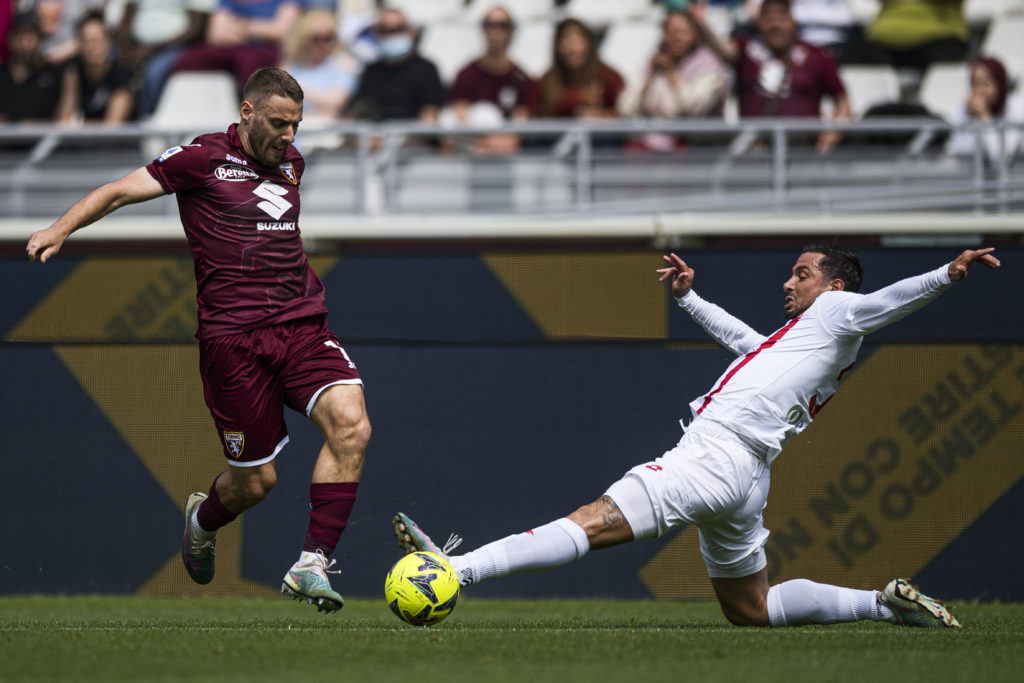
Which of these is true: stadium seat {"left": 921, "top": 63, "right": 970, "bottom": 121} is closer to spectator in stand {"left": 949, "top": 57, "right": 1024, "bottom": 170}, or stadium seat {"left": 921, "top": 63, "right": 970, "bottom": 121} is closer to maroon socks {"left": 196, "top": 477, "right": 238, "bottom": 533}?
spectator in stand {"left": 949, "top": 57, "right": 1024, "bottom": 170}

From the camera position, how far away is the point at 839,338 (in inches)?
219

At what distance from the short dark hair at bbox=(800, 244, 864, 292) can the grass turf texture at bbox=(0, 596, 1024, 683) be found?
59.4 inches

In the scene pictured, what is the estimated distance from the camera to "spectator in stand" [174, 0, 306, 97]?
11.8 m

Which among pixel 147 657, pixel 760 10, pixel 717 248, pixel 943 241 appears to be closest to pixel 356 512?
pixel 717 248

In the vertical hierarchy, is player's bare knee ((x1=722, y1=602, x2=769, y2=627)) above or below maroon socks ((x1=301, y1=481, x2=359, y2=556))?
below

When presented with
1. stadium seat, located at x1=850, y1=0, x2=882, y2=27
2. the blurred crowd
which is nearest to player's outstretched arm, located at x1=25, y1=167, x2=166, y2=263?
the blurred crowd

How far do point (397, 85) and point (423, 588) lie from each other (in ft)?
22.3

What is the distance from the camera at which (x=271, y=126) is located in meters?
5.80

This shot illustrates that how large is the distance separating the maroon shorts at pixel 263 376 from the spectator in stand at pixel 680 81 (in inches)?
213

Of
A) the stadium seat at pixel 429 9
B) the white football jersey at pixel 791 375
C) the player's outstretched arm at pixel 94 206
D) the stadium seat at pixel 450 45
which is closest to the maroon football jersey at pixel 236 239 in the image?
the player's outstretched arm at pixel 94 206

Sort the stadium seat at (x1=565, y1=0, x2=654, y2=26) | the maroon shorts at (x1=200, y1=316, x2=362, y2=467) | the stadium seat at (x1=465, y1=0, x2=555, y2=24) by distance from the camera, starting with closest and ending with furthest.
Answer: the maroon shorts at (x1=200, y1=316, x2=362, y2=467) → the stadium seat at (x1=565, y1=0, x2=654, y2=26) → the stadium seat at (x1=465, y1=0, x2=555, y2=24)

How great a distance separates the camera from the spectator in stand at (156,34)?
11984 millimetres

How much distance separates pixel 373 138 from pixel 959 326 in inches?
190

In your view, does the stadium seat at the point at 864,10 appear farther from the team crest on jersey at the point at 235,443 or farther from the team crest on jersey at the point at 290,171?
the team crest on jersey at the point at 235,443
